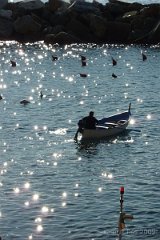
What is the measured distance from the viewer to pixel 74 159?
45.7 metres

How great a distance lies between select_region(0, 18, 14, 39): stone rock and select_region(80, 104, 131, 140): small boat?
6259 centimetres

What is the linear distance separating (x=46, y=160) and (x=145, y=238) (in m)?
14.4

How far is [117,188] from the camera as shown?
39062 mm

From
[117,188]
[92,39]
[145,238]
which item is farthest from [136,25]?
[145,238]

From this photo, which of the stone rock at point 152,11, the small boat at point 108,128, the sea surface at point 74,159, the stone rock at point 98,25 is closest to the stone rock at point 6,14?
the stone rock at point 98,25

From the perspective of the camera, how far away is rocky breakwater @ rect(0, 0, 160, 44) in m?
108

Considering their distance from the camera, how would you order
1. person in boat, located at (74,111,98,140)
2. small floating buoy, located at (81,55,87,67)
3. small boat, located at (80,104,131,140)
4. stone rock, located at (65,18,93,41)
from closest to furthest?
person in boat, located at (74,111,98,140), small boat, located at (80,104,131,140), small floating buoy, located at (81,55,87,67), stone rock, located at (65,18,93,41)

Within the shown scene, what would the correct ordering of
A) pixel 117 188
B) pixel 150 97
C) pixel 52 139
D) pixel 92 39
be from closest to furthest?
pixel 117 188 → pixel 52 139 → pixel 150 97 → pixel 92 39

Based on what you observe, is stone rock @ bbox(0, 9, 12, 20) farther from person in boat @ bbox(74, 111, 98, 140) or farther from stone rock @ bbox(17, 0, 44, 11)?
person in boat @ bbox(74, 111, 98, 140)

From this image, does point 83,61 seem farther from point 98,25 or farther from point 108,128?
point 108,128

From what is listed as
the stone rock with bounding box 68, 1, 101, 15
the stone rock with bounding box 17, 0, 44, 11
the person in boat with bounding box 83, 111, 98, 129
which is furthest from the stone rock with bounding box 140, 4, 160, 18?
the person in boat with bounding box 83, 111, 98, 129

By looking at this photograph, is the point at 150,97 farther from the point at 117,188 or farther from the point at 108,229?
the point at 108,229

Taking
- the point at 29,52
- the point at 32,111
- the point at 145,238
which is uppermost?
the point at 29,52

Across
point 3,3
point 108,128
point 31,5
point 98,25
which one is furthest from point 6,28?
point 108,128
